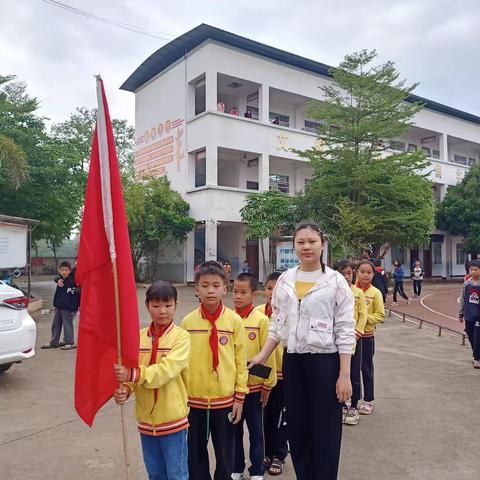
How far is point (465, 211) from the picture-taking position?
2741cm

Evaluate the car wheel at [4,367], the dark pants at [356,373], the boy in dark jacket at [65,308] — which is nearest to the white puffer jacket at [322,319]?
the dark pants at [356,373]

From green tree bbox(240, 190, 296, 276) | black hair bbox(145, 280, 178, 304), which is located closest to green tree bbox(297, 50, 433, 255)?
green tree bbox(240, 190, 296, 276)

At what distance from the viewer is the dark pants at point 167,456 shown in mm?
2594

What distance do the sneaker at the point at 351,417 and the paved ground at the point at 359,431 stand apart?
0.09 metres

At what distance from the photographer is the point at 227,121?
21.2 meters

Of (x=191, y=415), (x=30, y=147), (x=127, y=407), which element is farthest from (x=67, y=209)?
(x=191, y=415)

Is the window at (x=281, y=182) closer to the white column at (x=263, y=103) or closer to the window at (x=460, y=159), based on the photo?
the white column at (x=263, y=103)

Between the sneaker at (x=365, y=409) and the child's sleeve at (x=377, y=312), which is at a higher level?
the child's sleeve at (x=377, y=312)

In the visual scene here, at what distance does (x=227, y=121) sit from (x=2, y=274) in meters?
11.4

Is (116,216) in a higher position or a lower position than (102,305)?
higher

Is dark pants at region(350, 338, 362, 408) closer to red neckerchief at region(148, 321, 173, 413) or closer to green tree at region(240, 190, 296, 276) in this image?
red neckerchief at region(148, 321, 173, 413)

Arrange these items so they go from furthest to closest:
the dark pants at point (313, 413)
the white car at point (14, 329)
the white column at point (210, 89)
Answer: the white column at point (210, 89) < the white car at point (14, 329) < the dark pants at point (313, 413)

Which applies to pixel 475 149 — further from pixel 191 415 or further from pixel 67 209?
pixel 191 415

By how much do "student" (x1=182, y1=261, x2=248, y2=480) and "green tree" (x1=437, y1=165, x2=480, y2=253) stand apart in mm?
26748
